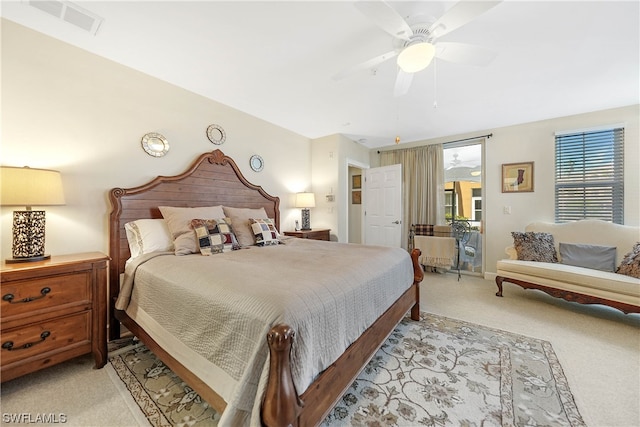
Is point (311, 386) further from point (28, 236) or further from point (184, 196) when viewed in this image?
point (184, 196)

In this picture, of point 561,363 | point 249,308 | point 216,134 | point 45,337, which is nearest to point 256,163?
point 216,134

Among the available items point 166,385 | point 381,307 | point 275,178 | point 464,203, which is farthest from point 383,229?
point 166,385

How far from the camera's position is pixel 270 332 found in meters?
0.90

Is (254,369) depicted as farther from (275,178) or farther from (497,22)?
(275,178)

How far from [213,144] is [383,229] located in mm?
3256

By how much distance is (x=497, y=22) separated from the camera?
1.79 m

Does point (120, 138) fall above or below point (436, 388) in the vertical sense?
above

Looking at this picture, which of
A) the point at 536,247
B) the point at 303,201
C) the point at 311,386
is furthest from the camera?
the point at 303,201

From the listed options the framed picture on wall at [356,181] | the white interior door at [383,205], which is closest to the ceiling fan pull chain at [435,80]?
the white interior door at [383,205]

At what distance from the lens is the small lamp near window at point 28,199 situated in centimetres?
159

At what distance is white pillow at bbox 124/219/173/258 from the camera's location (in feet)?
7.08

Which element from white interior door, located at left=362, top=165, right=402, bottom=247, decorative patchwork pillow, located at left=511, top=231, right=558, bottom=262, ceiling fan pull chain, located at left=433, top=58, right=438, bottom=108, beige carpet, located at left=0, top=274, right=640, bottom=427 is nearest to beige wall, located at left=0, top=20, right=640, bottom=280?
decorative patchwork pillow, located at left=511, top=231, right=558, bottom=262

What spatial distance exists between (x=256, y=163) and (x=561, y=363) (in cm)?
379

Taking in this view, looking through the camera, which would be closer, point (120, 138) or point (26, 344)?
point (26, 344)
